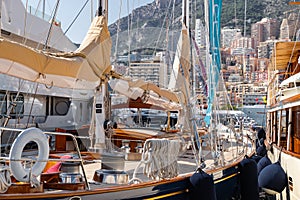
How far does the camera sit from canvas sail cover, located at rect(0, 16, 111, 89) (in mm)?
4963

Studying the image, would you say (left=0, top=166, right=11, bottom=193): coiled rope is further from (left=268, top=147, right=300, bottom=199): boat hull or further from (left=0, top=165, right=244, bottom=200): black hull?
(left=268, top=147, right=300, bottom=199): boat hull

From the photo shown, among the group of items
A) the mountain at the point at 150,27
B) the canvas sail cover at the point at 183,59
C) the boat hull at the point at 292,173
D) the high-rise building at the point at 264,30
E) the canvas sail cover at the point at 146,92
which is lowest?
the boat hull at the point at 292,173

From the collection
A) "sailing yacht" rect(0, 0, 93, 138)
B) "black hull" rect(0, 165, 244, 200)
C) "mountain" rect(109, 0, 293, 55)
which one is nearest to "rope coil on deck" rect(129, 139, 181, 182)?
"black hull" rect(0, 165, 244, 200)

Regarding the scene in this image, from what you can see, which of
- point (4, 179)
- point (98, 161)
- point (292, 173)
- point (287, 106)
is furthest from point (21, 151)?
point (287, 106)

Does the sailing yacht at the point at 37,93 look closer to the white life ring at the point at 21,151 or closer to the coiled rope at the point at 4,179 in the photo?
the white life ring at the point at 21,151

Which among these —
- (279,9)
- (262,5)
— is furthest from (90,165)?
(262,5)

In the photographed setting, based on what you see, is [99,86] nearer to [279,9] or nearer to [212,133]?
[212,133]

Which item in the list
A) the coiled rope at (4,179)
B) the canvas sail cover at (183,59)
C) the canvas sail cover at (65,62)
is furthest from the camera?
the canvas sail cover at (183,59)

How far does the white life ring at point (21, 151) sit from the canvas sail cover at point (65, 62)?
52.3 inches

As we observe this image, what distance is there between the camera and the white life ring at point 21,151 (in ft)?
13.1

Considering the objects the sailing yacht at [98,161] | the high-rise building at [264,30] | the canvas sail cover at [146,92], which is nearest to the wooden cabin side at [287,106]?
the sailing yacht at [98,161]

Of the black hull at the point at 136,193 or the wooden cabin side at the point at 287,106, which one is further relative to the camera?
the wooden cabin side at the point at 287,106

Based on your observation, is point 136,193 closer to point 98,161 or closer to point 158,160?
point 158,160

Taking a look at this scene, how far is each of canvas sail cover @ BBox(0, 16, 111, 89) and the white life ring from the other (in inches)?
52.3
